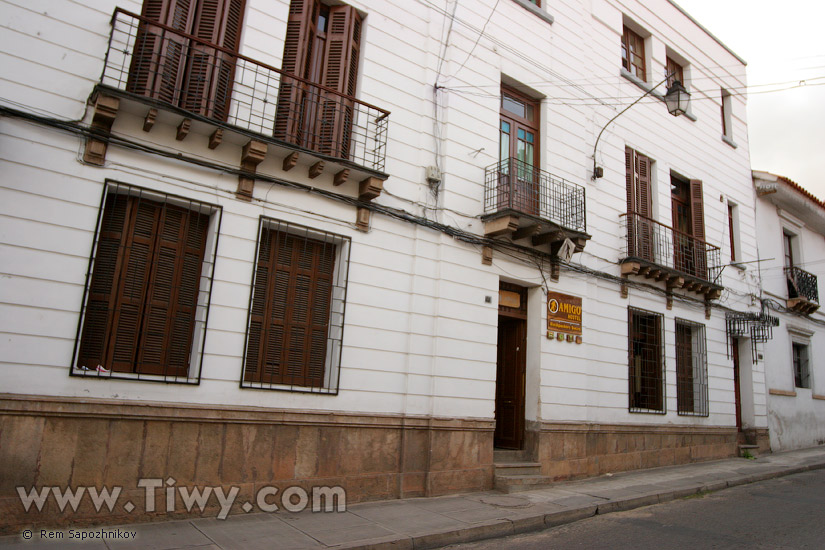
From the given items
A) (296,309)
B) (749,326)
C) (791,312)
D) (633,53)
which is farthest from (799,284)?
(296,309)

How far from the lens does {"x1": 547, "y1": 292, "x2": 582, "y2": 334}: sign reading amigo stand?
10.7 m

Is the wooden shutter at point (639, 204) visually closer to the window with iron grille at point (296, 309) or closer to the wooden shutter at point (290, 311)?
the window with iron grille at point (296, 309)

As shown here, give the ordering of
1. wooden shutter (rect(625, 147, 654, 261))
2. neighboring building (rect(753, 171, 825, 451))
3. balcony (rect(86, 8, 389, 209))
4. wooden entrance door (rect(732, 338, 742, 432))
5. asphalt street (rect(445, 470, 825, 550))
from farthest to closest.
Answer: neighboring building (rect(753, 171, 825, 451))
wooden entrance door (rect(732, 338, 742, 432))
wooden shutter (rect(625, 147, 654, 261))
balcony (rect(86, 8, 389, 209))
asphalt street (rect(445, 470, 825, 550))

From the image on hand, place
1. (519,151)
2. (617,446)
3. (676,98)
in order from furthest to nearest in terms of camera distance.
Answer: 1. (617,446)
2. (519,151)
3. (676,98)

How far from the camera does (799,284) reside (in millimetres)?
17531

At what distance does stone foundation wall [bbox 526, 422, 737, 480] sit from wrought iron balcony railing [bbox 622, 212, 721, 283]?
12.2 feet

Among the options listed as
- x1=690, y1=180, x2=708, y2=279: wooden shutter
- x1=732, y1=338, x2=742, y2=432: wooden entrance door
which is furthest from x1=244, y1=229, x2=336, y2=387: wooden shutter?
x1=732, y1=338, x2=742, y2=432: wooden entrance door

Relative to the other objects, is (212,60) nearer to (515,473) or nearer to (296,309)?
(296,309)

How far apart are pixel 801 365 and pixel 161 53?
19.6 meters

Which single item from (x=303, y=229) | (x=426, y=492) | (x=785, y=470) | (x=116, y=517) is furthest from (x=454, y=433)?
(x=785, y=470)

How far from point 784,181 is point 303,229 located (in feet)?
51.0

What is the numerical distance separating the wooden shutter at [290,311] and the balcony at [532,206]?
3.10 meters

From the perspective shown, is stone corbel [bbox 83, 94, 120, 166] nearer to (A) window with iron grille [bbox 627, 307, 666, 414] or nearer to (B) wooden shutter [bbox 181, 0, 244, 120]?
(B) wooden shutter [bbox 181, 0, 244, 120]

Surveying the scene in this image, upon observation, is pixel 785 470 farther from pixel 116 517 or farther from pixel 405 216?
pixel 116 517
